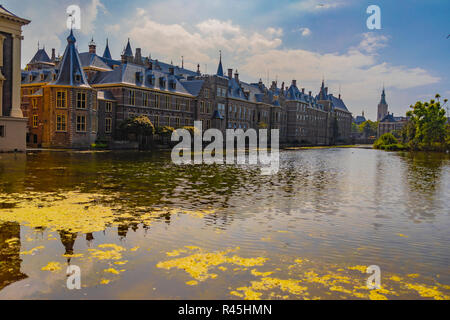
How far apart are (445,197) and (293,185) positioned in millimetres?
6363

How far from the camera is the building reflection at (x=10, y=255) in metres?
6.11

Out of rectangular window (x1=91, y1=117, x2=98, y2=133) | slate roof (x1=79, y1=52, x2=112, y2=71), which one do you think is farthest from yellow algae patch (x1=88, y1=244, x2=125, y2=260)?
slate roof (x1=79, y1=52, x2=112, y2=71)

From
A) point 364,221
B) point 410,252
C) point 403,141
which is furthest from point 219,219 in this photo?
point 403,141

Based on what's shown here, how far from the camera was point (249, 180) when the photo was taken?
1966 cm

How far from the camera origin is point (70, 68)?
155ft

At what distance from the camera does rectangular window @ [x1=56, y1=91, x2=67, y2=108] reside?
46969 millimetres

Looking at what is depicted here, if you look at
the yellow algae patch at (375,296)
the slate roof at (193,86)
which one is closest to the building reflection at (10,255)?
the yellow algae patch at (375,296)

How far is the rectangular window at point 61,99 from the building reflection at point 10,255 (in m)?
41.0

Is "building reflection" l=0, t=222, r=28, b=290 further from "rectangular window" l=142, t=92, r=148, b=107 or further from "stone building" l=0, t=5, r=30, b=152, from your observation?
"rectangular window" l=142, t=92, r=148, b=107

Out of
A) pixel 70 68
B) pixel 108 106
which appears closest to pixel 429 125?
pixel 108 106

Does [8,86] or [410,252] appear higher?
[8,86]

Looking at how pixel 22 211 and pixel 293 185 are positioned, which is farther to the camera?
pixel 293 185

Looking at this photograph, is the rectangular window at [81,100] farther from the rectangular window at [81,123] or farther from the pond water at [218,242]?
the pond water at [218,242]
